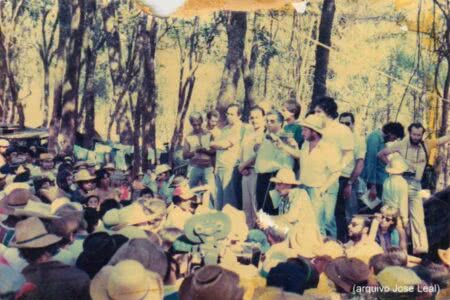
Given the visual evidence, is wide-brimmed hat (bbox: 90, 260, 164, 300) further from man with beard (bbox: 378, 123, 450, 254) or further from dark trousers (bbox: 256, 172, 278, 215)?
man with beard (bbox: 378, 123, 450, 254)

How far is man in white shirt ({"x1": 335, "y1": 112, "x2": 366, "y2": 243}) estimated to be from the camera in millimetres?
6070

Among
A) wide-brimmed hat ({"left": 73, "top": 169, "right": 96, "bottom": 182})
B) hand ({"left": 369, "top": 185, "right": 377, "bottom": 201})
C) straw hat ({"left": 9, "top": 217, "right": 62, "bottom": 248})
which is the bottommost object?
straw hat ({"left": 9, "top": 217, "right": 62, "bottom": 248})

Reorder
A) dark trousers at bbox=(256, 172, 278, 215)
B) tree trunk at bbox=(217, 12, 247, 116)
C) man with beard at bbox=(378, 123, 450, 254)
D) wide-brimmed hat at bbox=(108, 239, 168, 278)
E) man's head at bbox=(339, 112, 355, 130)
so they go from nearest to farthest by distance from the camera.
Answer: wide-brimmed hat at bbox=(108, 239, 168, 278), tree trunk at bbox=(217, 12, 247, 116), dark trousers at bbox=(256, 172, 278, 215), man's head at bbox=(339, 112, 355, 130), man with beard at bbox=(378, 123, 450, 254)

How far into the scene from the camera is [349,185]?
20.0 feet

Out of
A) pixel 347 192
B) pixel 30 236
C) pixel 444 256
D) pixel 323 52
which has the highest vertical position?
pixel 323 52

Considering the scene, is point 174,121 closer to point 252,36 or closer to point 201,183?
point 201,183

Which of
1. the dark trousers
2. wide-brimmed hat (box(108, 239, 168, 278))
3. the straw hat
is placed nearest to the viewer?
the straw hat

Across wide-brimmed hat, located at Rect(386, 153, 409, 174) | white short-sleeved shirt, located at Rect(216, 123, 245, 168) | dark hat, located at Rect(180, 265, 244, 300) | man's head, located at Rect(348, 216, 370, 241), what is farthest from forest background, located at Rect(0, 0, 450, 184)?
dark hat, located at Rect(180, 265, 244, 300)

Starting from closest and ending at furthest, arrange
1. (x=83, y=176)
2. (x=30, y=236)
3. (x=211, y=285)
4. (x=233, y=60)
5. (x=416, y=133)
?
(x=30, y=236) → (x=83, y=176) → (x=211, y=285) → (x=233, y=60) → (x=416, y=133)

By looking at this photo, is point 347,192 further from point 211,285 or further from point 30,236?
point 30,236

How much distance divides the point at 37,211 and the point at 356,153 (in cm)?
281

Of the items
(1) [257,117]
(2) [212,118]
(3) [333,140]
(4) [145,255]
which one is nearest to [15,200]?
(4) [145,255]

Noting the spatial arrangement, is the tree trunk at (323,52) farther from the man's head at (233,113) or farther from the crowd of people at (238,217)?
the man's head at (233,113)

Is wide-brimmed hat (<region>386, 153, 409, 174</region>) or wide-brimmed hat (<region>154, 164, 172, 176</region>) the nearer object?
wide-brimmed hat (<region>154, 164, 172, 176</region>)
